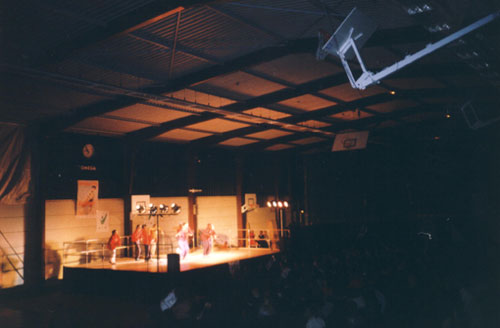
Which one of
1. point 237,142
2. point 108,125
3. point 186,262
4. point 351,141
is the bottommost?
point 186,262

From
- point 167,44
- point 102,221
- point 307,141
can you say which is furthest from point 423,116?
point 102,221

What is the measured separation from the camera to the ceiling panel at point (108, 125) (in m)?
14.3

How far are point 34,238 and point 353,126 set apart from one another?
14.2m

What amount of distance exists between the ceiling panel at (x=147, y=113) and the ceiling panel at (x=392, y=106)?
842 cm

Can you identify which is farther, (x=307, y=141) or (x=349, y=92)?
(x=307, y=141)

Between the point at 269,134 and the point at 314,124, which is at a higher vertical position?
the point at 314,124

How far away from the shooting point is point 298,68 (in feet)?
39.1

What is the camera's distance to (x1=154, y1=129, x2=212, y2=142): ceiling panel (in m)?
17.3

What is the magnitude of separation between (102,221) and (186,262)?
3.80m

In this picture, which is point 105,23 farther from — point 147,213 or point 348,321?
Result: point 147,213

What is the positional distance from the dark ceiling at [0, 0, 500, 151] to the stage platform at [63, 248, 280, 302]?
494 cm

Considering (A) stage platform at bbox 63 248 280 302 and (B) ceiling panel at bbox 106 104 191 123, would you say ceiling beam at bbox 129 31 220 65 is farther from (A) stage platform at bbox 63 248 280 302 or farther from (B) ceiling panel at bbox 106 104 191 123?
(A) stage platform at bbox 63 248 280 302

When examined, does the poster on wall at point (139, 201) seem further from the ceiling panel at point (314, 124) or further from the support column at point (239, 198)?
the ceiling panel at point (314, 124)

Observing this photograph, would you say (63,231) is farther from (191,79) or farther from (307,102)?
(307,102)
